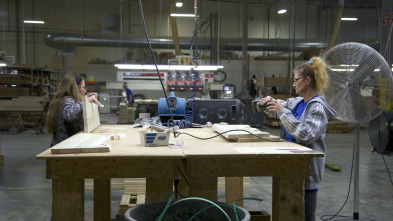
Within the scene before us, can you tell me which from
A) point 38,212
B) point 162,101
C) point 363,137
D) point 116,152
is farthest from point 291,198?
point 363,137

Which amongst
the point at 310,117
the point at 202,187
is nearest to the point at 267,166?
the point at 310,117

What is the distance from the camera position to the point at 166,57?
1353 cm

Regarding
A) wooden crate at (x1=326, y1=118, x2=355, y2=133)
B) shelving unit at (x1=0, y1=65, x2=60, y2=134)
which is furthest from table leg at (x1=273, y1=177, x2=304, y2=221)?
wooden crate at (x1=326, y1=118, x2=355, y2=133)

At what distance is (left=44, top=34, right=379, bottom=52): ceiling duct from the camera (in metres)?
13.2

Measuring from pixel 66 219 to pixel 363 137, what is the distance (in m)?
9.15

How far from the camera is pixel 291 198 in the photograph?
157cm

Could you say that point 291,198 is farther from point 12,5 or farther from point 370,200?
point 12,5

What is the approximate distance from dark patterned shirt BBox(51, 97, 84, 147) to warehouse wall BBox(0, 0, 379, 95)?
39.4 feet

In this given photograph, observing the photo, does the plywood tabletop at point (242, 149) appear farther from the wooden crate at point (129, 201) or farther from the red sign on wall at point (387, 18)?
the red sign on wall at point (387, 18)

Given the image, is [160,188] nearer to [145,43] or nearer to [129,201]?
[129,201]

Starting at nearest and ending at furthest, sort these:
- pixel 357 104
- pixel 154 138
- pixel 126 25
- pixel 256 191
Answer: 1. pixel 154 138
2. pixel 357 104
3. pixel 256 191
4. pixel 126 25

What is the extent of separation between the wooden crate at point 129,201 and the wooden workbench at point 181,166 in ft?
4.96

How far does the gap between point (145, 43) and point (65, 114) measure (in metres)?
11.2

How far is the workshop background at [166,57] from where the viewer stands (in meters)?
6.09
